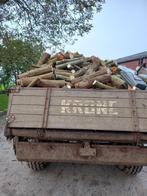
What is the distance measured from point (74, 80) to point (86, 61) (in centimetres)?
130

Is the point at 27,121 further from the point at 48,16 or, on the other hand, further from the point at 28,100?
the point at 48,16

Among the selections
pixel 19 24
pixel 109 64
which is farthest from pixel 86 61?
pixel 19 24

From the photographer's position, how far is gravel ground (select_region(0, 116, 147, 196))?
4.59 meters

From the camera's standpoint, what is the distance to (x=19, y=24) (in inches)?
584

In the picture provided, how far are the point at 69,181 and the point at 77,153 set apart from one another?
101 centimetres

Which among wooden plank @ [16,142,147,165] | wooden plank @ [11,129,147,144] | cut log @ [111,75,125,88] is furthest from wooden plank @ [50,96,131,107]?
cut log @ [111,75,125,88]

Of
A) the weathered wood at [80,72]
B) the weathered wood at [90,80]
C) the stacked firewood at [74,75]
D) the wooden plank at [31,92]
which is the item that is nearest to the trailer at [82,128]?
the wooden plank at [31,92]

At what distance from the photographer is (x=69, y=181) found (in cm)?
504

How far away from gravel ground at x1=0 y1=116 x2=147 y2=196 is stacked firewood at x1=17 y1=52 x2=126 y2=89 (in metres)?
1.62

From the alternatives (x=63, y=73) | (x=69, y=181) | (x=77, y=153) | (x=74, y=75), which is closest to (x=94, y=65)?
(x=74, y=75)

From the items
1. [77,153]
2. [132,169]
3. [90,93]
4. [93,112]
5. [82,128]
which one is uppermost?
[90,93]

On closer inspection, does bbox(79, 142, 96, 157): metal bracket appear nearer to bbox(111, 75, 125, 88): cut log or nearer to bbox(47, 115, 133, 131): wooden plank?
bbox(47, 115, 133, 131): wooden plank

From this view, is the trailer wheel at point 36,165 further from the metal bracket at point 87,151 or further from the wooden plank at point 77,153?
the metal bracket at point 87,151

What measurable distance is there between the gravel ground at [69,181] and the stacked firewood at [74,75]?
5.32 feet
